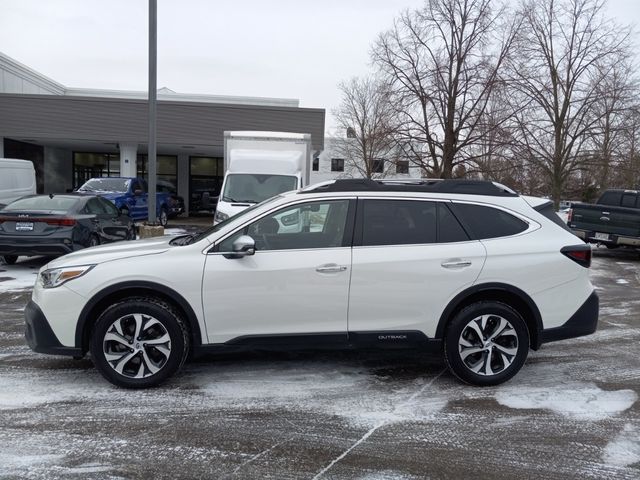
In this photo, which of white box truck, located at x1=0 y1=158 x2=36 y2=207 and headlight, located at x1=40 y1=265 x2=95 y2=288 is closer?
headlight, located at x1=40 y1=265 x2=95 y2=288

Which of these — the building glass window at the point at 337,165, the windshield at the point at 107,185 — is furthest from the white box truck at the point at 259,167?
the building glass window at the point at 337,165

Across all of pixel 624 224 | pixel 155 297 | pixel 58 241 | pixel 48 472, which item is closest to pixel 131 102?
pixel 58 241

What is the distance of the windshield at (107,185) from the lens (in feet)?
59.6

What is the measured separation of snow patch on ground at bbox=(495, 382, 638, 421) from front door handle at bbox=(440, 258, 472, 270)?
3.71ft

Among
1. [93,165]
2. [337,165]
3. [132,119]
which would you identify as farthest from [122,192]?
[337,165]

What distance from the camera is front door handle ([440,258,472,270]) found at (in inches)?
183

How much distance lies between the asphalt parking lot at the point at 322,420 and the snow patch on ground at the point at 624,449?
0.04ft

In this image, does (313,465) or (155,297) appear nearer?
(313,465)

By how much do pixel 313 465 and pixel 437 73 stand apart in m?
24.0

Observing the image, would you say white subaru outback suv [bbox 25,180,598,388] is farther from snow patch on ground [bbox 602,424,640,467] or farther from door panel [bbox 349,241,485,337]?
snow patch on ground [bbox 602,424,640,467]

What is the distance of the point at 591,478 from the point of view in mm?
3342

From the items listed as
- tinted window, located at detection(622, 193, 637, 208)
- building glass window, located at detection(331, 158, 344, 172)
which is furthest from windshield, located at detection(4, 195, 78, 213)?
building glass window, located at detection(331, 158, 344, 172)

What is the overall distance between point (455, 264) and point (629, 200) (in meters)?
13.9

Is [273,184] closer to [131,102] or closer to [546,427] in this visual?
[546,427]
